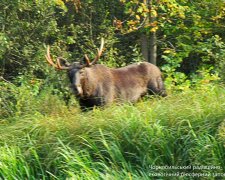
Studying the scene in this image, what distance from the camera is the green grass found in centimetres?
760

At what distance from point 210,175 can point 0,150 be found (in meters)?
2.85

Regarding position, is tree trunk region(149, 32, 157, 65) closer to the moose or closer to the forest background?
the forest background

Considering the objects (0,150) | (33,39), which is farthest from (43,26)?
(0,150)

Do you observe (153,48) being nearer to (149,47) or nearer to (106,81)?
(149,47)

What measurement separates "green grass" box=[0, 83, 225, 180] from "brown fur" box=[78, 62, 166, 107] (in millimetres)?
1899

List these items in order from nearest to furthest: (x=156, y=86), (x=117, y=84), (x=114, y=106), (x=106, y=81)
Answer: (x=114, y=106) < (x=106, y=81) < (x=117, y=84) < (x=156, y=86)

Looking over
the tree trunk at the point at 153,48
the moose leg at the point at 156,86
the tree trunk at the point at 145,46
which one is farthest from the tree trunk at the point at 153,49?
the moose leg at the point at 156,86

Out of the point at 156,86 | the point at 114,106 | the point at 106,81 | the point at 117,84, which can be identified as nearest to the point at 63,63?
the point at 106,81

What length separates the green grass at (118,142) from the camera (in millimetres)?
7602

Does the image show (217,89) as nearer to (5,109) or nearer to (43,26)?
(5,109)

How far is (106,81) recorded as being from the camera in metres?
11.0

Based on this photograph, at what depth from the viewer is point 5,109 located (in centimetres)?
1084

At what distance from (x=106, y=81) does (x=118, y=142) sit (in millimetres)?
3153

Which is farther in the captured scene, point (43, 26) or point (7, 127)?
point (43, 26)
